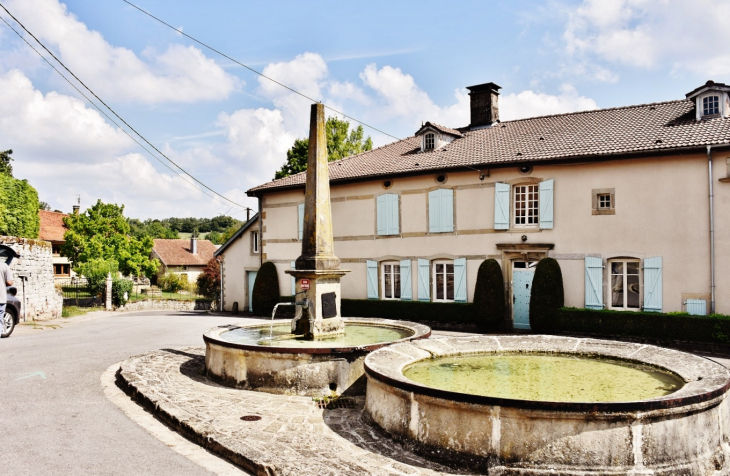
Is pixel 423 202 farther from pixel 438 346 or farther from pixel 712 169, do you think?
pixel 438 346

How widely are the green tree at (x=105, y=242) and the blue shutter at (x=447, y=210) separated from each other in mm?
25945

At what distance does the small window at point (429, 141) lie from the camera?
21.5 m

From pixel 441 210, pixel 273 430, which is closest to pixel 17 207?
pixel 441 210

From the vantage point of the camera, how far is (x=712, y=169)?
14.3 m

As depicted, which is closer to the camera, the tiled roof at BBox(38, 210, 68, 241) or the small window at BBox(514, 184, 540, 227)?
the small window at BBox(514, 184, 540, 227)

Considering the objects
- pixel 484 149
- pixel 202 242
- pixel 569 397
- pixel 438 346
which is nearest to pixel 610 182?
pixel 484 149

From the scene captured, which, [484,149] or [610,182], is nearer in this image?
[610,182]

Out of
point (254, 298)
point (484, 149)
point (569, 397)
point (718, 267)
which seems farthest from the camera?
point (254, 298)

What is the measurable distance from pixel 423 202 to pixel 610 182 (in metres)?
6.33

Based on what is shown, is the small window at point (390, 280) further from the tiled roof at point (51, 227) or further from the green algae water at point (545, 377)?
the tiled roof at point (51, 227)

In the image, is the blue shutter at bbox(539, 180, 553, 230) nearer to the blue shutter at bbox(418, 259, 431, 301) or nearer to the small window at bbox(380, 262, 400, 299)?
the blue shutter at bbox(418, 259, 431, 301)

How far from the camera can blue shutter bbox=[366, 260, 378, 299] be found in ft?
67.1

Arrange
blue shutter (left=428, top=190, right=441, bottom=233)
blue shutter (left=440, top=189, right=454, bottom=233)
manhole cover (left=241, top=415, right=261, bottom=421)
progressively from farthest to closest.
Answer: blue shutter (left=428, top=190, right=441, bottom=233)
blue shutter (left=440, top=189, right=454, bottom=233)
manhole cover (left=241, top=415, right=261, bottom=421)

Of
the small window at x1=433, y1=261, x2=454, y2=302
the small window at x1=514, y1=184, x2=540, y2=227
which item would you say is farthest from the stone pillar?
the small window at x1=514, y1=184, x2=540, y2=227
